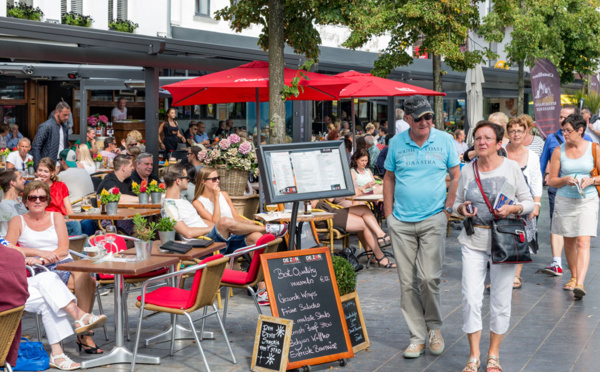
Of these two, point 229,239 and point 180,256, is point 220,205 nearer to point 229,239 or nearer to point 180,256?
point 229,239

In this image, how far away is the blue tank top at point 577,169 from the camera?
8.41 m

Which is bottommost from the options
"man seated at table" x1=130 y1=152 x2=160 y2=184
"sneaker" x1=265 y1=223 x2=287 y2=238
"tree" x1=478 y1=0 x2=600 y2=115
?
"sneaker" x1=265 y1=223 x2=287 y2=238

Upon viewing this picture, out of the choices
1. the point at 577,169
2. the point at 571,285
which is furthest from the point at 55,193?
the point at 571,285

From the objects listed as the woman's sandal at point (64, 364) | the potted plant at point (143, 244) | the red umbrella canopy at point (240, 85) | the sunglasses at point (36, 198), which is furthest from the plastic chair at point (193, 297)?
the red umbrella canopy at point (240, 85)

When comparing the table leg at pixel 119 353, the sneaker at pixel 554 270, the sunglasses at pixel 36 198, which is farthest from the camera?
the sneaker at pixel 554 270

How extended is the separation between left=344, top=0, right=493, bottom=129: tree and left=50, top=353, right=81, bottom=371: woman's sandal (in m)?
11.7

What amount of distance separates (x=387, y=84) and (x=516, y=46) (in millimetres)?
11037

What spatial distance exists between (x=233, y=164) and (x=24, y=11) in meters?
12.7

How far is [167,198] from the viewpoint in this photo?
8.55 metres

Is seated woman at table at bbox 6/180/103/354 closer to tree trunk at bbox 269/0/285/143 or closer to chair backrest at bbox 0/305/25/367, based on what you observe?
chair backrest at bbox 0/305/25/367

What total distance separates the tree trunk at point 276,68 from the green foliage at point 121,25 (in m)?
14.3

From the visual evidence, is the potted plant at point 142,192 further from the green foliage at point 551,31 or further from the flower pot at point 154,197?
the green foliage at point 551,31

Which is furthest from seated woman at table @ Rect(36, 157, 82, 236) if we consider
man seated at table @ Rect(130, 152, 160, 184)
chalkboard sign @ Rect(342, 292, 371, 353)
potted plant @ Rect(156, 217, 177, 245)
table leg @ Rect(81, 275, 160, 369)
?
chalkboard sign @ Rect(342, 292, 371, 353)

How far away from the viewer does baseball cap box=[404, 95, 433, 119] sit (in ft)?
20.0
